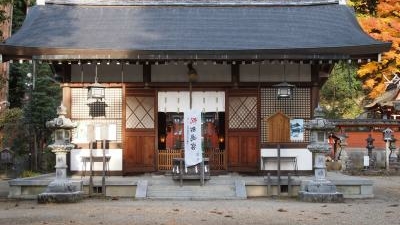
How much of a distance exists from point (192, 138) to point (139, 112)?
7.64 ft

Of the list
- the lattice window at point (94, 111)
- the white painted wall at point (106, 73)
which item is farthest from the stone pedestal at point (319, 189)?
the white painted wall at point (106, 73)

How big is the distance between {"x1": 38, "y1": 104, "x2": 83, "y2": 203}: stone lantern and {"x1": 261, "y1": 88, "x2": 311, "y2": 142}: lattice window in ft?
19.2

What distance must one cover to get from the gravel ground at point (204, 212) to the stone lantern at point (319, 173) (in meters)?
0.36

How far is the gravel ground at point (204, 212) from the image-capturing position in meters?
10.3

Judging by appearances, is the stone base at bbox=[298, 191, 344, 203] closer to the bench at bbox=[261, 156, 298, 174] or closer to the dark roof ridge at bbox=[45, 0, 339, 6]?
the bench at bbox=[261, 156, 298, 174]

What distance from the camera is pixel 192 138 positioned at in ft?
49.8

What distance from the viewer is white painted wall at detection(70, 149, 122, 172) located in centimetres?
1658

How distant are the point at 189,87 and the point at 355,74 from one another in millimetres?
21896

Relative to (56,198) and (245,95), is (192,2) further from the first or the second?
(56,198)

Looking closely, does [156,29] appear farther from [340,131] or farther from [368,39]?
[340,131]

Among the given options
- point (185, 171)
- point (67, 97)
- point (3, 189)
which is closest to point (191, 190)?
point (185, 171)

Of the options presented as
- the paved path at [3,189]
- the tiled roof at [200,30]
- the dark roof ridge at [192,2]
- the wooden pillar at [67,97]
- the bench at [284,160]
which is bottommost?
the paved path at [3,189]

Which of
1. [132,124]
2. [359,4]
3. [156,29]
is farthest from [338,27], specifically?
[359,4]

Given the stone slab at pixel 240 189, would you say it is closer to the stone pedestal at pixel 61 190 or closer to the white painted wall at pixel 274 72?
the white painted wall at pixel 274 72
